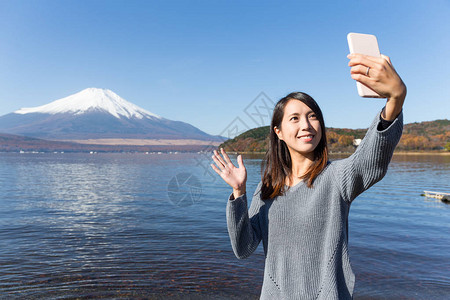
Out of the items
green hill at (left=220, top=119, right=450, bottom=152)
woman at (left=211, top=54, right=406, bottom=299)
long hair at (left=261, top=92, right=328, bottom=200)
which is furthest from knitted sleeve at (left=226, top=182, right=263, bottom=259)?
green hill at (left=220, top=119, right=450, bottom=152)

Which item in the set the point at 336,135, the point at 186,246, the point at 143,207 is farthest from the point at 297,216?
the point at 336,135

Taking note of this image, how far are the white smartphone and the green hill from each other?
92.8 m

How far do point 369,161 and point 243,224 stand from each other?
71 centimetres

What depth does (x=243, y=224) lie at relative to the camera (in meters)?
1.81

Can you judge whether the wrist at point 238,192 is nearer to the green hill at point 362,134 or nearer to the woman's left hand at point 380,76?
the woman's left hand at point 380,76

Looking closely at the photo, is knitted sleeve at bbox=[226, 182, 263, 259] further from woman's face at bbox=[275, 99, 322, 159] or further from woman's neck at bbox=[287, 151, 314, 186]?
woman's face at bbox=[275, 99, 322, 159]

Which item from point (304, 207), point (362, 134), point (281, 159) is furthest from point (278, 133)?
point (362, 134)

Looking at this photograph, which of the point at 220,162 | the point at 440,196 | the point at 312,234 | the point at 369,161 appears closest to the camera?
the point at 369,161

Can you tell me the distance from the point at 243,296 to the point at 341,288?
6010 millimetres

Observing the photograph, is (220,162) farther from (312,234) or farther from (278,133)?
(312,234)

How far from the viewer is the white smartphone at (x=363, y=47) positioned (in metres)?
1.33

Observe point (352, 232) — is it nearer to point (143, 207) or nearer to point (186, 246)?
point (186, 246)

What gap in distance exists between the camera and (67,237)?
12.6m

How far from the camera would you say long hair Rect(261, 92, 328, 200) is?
5.82 feet
